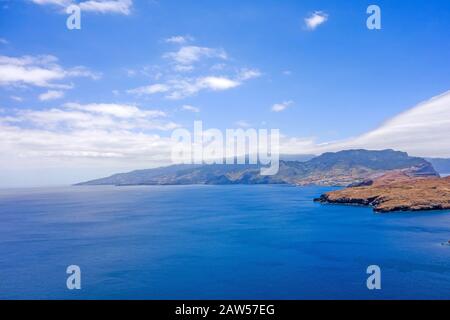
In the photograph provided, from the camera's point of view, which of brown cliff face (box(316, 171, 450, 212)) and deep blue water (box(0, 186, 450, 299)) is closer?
deep blue water (box(0, 186, 450, 299))

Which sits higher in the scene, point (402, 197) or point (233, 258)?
point (402, 197)

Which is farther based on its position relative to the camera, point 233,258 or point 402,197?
point 402,197
